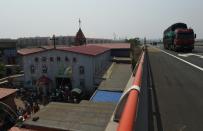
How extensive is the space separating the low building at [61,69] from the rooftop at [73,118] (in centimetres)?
2413

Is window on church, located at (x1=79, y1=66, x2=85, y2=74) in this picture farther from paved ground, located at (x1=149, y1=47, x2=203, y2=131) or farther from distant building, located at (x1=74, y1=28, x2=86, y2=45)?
paved ground, located at (x1=149, y1=47, x2=203, y2=131)

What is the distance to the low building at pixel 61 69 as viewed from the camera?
130ft

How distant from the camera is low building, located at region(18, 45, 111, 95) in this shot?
130 feet

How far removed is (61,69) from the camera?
41.1m

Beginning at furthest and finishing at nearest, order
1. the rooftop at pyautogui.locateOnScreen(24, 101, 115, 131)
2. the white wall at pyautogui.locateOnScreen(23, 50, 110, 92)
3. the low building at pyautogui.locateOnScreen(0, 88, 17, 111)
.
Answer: the white wall at pyautogui.locateOnScreen(23, 50, 110, 92) → the low building at pyautogui.locateOnScreen(0, 88, 17, 111) → the rooftop at pyautogui.locateOnScreen(24, 101, 115, 131)

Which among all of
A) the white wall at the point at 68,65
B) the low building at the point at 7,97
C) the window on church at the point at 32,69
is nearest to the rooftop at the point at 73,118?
the low building at the point at 7,97

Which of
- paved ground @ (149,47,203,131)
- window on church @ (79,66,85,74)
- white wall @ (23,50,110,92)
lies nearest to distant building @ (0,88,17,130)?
paved ground @ (149,47,203,131)

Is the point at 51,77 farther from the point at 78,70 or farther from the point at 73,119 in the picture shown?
the point at 73,119

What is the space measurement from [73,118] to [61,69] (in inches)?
1114

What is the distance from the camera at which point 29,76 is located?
43188 millimetres

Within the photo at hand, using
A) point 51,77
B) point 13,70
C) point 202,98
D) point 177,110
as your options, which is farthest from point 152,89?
point 13,70

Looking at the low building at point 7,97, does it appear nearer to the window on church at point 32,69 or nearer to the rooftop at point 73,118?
the rooftop at point 73,118

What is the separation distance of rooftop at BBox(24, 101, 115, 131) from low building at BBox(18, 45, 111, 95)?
2413cm

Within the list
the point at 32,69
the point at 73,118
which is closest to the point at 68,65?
the point at 32,69
